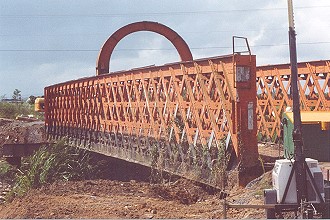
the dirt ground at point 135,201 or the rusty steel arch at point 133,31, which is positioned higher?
the rusty steel arch at point 133,31

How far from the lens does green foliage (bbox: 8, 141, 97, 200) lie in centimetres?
1558

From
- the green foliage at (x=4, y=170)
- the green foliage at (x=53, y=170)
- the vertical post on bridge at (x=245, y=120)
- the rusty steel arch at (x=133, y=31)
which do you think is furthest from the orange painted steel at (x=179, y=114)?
the green foliage at (x=4, y=170)

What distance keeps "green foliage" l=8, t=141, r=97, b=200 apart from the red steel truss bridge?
1.44 m

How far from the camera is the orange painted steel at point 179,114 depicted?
36.6 ft

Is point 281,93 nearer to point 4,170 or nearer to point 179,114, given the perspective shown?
point 179,114

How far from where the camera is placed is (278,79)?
18531 millimetres

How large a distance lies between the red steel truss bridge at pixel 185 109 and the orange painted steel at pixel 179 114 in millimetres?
22

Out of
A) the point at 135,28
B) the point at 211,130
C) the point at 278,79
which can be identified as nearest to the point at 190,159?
the point at 211,130

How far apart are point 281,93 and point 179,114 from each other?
6.68m

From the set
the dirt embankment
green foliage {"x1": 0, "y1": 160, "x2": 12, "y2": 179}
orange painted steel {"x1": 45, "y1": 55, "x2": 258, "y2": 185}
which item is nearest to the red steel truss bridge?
orange painted steel {"x1": 45, "y1": 55, "x2": 258, "y2": 185}

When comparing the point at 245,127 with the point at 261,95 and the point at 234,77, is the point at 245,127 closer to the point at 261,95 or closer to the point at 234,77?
the point at 234,77

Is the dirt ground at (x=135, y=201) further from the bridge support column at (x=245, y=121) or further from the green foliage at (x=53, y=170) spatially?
the green foliage at (x=53, y=170)

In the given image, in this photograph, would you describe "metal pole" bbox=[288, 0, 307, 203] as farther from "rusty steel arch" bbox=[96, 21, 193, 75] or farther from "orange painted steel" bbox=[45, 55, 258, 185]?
"rusty steel arch" bbox=[96, 21, 193, 75]

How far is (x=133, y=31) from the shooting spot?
25.2 metres
